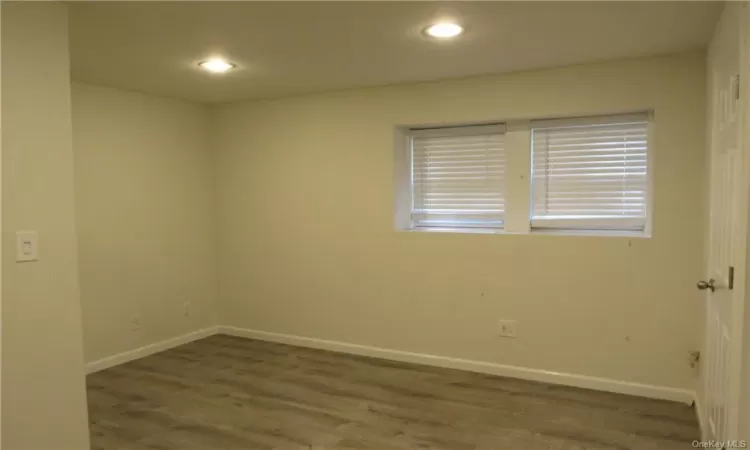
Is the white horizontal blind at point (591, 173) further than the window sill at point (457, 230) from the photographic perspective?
No

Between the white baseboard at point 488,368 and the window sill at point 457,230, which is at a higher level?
the window sill at point 457,230

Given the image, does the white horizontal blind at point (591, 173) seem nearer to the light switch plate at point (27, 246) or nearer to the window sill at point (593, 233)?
the window sill at point (593, 233)

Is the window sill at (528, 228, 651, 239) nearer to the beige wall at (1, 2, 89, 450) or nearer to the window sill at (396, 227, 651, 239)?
the window sill at (396, 227, 651, 239)

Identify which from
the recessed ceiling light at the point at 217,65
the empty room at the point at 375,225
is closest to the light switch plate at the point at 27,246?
the empty room at the point at 375,225

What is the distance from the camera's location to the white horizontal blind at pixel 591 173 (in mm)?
3559

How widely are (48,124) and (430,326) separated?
2771mm

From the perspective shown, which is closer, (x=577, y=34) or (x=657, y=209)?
(x=577, y=34)

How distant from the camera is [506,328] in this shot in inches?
152

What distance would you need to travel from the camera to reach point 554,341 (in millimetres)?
3725

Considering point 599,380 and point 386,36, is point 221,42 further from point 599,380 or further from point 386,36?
point 599,380

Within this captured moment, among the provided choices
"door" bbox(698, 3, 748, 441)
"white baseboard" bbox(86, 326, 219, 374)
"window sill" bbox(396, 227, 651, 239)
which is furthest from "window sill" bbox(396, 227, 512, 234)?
"white baseboard" bbox(86, 326, 219, 374)

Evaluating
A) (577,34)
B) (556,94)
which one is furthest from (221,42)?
(556,94)

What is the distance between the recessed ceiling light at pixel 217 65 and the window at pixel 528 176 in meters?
1.36

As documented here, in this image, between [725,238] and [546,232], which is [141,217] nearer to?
[546,232]
